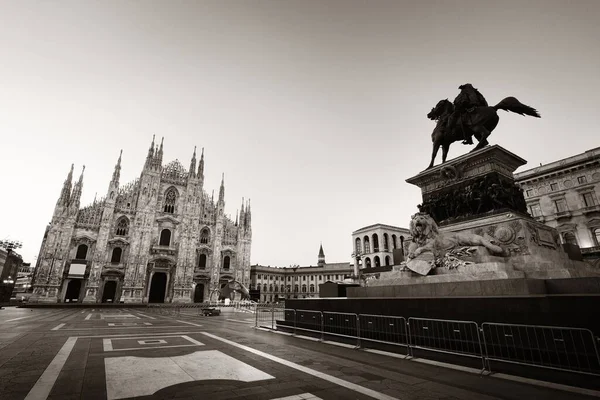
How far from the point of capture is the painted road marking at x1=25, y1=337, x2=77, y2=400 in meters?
3.29

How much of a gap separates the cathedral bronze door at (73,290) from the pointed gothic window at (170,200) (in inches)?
592

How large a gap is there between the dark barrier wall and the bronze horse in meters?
5.43

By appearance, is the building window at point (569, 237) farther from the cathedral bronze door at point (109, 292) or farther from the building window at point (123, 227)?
the cathedral bronze door at point (109, 292)

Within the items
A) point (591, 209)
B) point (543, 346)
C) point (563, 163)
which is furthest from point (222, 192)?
point (543, 346)

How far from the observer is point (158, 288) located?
42500mm

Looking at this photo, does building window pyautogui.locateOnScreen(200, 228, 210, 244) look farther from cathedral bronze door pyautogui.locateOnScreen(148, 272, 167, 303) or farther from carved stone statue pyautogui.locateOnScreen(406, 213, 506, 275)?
carved stone statue pyautogui.locateOnScreen(406, 213, 506, 275)

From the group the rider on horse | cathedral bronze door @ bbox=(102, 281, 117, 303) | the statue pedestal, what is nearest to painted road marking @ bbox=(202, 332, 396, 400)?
the statue pedestal

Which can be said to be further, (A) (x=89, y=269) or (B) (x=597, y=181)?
(A) (x=89, y=269)

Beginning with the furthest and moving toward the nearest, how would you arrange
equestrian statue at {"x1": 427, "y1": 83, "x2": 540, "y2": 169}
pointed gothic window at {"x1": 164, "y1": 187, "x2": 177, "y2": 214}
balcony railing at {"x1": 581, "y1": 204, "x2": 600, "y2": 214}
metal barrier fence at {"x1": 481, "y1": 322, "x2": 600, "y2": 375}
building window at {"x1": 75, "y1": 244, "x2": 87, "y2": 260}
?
pointed gothic window at {"x1": 164, "y1": 187, "x2": 177, "y2": 214} → building window at {"x1": 75, "y1": 244, "x2": 87, "y2": 260} → balcony railing at {"x1": 581, "y1": 204, "x2": 600, "y2": 214} → equestrian statue at {"x1": 427, "y1": 83, "x2": 540, "y2": 169} → metal barrier fence at {"x1": 481, "y1": 322, "x2": 600, "y2": 375}

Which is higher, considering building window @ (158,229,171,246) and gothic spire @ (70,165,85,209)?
gothic spire @ (70,165,85,209)

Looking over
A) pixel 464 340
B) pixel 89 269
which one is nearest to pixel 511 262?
pixel 464 340

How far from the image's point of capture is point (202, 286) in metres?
45.1

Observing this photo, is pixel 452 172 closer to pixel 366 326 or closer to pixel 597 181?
pixel 366 326

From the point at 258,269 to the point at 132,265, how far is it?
42042 millimetres
